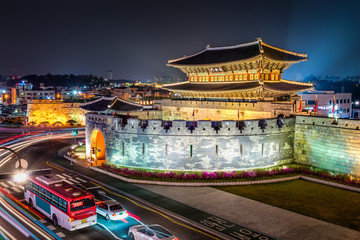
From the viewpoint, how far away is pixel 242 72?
41125 millimetres

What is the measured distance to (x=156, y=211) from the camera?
66.5 ft

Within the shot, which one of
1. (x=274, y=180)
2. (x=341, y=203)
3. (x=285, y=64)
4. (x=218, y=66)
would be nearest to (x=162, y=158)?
(x=274, y=180)

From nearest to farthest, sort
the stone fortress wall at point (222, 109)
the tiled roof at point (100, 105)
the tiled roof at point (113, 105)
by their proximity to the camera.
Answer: the stone fortress wall at point (222, 109) < the tiled roof at point (113, 105) < the tiled roof at point (100, 105)

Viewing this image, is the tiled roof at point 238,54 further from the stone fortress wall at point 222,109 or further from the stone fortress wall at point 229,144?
the stone fortress wall at point 229,144

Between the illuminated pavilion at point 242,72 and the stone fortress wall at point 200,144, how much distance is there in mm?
9188

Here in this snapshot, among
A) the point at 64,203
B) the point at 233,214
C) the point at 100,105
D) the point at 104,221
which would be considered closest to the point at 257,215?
the point at 233,214

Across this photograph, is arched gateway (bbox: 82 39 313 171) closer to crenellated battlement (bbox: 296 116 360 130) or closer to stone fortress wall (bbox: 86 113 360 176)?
stone fortress wall (bbox: 86 113 360 176)

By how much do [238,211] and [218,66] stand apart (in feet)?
84.7

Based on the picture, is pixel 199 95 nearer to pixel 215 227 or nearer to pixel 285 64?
pixel 285 64

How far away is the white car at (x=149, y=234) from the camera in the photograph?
15117mm

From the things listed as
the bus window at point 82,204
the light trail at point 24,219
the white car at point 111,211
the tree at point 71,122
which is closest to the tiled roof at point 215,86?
the white car at point 111,211

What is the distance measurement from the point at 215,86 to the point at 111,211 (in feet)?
91.2

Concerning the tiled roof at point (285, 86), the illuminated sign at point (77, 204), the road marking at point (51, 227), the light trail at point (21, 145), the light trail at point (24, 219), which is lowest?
the road marking at point (51, 227)

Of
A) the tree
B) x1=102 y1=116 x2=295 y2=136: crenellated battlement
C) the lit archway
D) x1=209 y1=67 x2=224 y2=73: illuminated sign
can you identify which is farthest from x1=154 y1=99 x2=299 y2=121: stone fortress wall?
the tree
